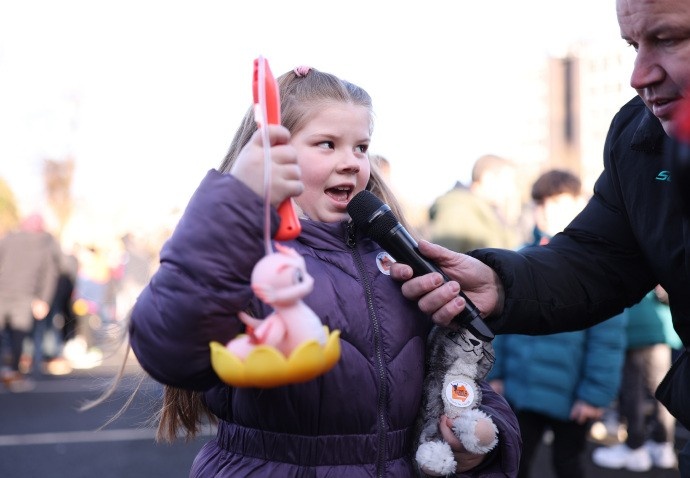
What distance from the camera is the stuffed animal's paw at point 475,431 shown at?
2010 mm

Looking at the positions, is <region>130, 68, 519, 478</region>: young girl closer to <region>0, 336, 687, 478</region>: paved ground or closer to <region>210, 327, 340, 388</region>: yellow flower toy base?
<region>210, 327, 340, 388</region>: yellow flower toy base

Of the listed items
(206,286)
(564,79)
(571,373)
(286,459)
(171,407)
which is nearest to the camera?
(206,286)

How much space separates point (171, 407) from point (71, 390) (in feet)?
27.1

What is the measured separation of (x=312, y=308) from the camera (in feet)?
6.44

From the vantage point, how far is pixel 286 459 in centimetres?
197

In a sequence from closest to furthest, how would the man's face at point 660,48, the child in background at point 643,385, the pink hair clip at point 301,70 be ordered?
the man's face at point 660,48
the pink hair clip at point 301,70
the child in background at point 643,385

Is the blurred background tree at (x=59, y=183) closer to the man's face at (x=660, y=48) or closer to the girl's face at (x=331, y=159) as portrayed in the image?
the girl's face at (x=331, y=159)

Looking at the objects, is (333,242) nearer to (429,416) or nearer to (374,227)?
(374,227)

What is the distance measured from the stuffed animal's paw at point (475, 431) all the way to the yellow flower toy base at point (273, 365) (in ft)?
1.94

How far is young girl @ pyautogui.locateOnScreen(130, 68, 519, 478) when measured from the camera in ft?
5.46

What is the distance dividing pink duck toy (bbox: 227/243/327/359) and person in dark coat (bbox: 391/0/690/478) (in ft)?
1.87

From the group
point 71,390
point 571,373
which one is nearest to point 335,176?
point 571,373

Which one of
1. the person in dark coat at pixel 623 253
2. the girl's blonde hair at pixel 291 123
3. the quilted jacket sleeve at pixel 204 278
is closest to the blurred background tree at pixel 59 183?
the girl's blonde hair at pixel 291 123

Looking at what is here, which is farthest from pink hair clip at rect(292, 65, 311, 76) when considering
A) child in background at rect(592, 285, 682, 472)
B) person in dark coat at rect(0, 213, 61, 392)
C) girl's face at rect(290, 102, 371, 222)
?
person in dark coat at rect(0, 213, 61, 392)
